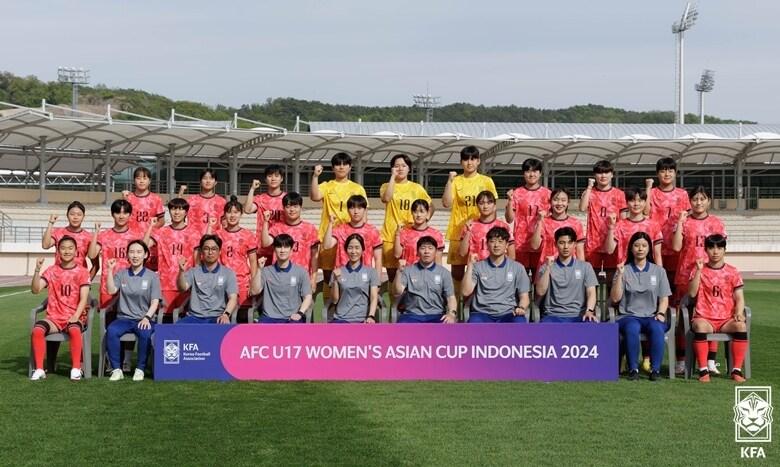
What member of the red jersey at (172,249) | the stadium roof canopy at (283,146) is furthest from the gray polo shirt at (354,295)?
the stadium roof canopy at (283,146)

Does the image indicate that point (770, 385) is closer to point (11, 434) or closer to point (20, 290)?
point (11, 434)

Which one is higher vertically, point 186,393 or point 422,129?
point 422,129

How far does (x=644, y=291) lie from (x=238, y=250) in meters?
3.93

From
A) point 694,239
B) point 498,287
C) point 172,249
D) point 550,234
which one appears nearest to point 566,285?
point 498,287

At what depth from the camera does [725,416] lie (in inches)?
256

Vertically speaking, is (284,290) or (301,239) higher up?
(301,239)

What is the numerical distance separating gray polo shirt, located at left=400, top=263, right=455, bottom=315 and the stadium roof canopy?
25126 mm

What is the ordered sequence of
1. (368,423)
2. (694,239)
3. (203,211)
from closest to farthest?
1. (368,423)
2. (694,239)
3. (203,211)

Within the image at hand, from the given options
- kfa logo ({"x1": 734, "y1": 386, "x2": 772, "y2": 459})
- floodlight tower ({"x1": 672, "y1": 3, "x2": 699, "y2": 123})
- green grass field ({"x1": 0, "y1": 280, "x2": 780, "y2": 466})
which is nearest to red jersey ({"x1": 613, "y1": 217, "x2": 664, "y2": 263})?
green grass field ({"x1": 0, "y1": 280, "x2": 780, "y2": 466})

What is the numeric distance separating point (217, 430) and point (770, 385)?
4770 mm

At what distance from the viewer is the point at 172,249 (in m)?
8.98

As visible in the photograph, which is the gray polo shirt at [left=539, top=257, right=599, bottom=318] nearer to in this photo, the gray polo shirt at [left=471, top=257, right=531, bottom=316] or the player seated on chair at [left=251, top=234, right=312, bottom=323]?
the gray polo shirt at [left=471, top=257, right=531, bottom=316]

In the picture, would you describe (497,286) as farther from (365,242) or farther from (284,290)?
(284,290)

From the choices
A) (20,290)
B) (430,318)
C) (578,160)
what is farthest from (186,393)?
(578,160)
